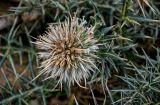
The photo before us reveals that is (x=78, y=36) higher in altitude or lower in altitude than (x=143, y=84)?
higher

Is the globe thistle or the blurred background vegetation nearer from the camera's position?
the globe thistle

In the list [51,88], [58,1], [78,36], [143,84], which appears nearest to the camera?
[78,36]

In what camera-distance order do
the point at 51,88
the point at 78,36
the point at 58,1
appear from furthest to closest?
the point at 58,1 < the point at 51,88 < the point at 78,36

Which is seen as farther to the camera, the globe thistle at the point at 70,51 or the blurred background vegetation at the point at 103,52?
the blurred background vegetation at the point at 103,52

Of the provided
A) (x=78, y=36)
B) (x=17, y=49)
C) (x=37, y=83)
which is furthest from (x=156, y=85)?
(x=17, y=49)

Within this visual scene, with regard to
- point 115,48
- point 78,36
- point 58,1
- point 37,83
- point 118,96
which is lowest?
point 118,96

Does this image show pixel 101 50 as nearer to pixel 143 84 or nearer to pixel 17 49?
pixel 143 84

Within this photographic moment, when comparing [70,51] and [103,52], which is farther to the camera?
[103,52]

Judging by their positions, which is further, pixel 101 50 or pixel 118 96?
pixel 118 96
